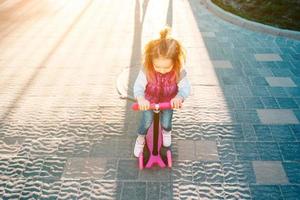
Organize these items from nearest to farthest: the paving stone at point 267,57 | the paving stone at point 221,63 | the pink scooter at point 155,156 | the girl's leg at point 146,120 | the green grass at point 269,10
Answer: the girl's leg at point 146,120, the pink scooter at point 155,156, the paving stone at point 221,63, the paving stone at point 267,57, the green grass at point 269,10

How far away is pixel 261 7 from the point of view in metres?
10.1

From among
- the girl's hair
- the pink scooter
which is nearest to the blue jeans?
the pink scooter

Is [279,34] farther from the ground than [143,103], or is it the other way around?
[143,103]

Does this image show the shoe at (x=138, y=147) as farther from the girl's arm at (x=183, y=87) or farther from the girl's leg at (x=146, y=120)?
the girl's arm at (x=183, y=87)

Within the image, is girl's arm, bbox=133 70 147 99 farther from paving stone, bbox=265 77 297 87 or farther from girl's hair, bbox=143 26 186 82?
paving stone, bbox=265 77 297 87

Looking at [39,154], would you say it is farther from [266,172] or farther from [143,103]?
[266,172]

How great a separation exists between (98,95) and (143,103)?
2.61m

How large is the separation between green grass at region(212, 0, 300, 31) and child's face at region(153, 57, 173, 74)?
19.9ft

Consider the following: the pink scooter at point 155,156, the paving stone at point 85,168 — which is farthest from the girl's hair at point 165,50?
the paving stone at point 85,168

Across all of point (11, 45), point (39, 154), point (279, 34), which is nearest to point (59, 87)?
point (39, 154)

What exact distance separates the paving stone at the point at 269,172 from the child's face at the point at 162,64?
1.78 meters

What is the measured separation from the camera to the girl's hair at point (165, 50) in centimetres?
361

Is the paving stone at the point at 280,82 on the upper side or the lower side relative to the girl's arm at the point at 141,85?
lower

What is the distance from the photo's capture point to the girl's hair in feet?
11.8
